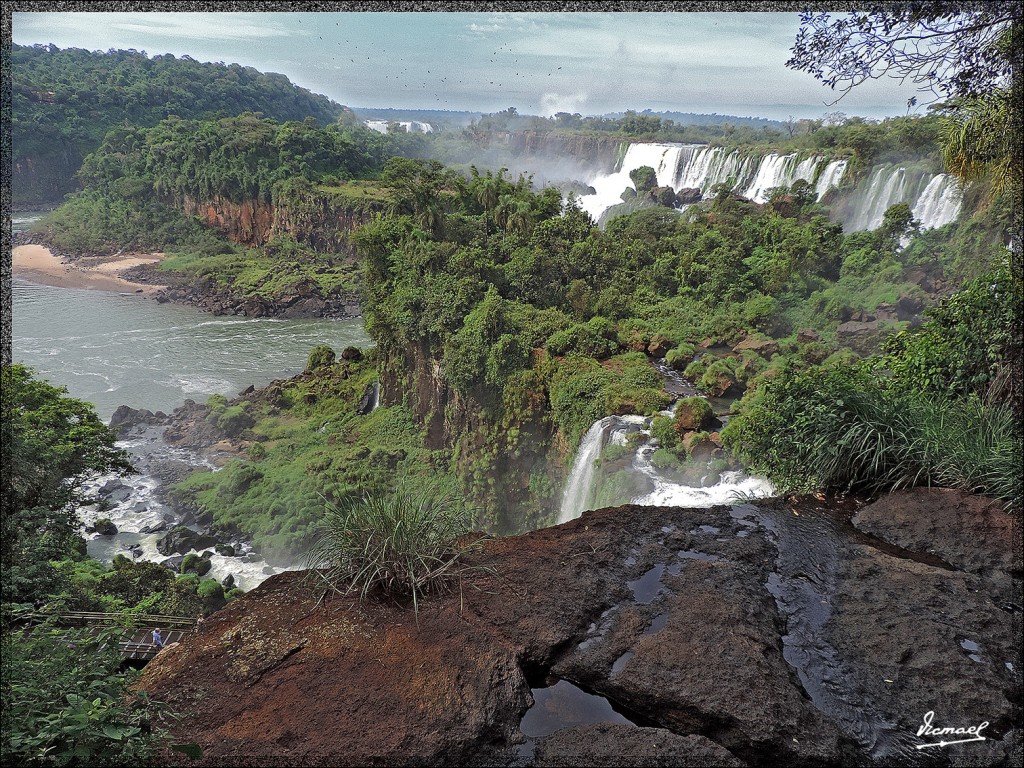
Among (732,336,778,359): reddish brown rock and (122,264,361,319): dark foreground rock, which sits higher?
(732,336,778,359): reddish brown rock

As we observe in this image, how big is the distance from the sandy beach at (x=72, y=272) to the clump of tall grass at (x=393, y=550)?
1322 inches

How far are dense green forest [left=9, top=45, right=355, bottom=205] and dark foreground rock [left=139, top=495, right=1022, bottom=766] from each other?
39.3m

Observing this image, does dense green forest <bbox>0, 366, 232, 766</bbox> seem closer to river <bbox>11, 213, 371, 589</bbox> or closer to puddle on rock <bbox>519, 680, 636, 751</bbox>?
puddle on rock <bbox>519, 680, 636, 751</bbox>

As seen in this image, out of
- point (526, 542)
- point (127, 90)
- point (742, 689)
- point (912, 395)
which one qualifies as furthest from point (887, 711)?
point (127, 90)

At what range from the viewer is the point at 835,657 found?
2.10 m

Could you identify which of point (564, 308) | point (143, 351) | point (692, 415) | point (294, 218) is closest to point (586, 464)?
point (692, 415)

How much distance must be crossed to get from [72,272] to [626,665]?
37.4 metres

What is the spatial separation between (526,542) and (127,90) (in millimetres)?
46876

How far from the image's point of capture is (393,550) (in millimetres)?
2359

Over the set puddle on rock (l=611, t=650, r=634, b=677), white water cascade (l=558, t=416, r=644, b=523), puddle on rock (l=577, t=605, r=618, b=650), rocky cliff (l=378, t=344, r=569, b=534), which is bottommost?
rocky cliff (l=378, t=344, r=569, b=534)

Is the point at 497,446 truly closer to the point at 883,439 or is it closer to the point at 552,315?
the point at 552,315

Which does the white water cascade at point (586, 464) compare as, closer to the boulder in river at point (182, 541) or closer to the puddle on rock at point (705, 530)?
the puddle on rock at point (705, 530)

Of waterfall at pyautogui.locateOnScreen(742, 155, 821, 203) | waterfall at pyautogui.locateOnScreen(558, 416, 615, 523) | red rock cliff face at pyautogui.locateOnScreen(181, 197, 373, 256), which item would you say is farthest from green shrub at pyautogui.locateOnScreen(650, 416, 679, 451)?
red rock cliff face at pyautogui.locateOnScreen(181, 197, 373, 256)

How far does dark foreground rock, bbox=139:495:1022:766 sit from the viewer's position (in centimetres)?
171
